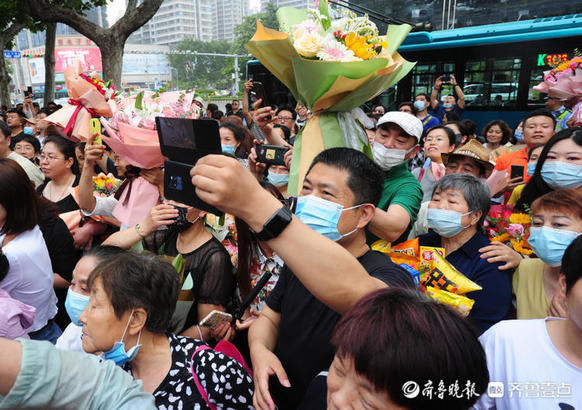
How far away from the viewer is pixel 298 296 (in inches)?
61.8

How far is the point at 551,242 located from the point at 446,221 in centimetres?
62

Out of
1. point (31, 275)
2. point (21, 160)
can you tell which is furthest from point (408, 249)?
point (21, 160)

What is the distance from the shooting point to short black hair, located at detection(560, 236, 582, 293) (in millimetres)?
1338

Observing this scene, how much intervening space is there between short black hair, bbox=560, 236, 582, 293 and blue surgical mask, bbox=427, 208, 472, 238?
1038mm

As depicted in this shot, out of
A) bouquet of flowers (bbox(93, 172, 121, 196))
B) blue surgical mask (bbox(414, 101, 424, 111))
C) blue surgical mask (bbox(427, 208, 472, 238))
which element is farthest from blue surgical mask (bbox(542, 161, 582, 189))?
blue surgical mask (bbox(414, 101, 424, 111))

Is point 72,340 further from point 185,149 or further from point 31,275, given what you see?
point 185,149

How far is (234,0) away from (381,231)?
122 metres

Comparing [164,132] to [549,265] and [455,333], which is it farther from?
[549,265]

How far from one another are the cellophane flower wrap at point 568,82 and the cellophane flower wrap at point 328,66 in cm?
258

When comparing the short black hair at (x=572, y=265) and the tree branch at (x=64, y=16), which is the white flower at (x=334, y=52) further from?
the tree branch at (x=64, y=16)

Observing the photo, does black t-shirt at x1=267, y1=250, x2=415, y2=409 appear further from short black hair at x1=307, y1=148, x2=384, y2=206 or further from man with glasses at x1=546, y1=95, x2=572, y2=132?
man with glasses at x1=546, y1=95, x2=572, y2=132

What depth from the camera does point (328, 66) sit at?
1803 millimetres

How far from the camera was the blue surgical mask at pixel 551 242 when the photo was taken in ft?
6.52

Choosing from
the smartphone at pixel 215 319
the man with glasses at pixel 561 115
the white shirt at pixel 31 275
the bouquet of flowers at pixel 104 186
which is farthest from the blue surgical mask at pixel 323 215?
the man with glasses at pixel 561 115
